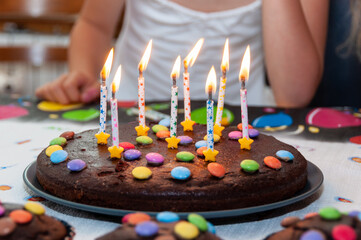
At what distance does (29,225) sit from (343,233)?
333 mm

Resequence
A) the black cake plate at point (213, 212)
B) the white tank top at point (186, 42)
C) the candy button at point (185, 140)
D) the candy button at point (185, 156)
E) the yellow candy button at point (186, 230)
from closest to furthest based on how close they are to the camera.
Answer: the yellow candy button at point (186, 230) < the black cake plate at point (213, 212) < the candy button at point (185, 156) < the candy button at point (185, 140) < the white tank top at point (186, 42)

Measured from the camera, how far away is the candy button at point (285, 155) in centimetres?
71

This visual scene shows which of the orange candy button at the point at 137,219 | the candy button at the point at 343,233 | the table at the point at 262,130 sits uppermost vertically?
the candy button at the point at 343,233

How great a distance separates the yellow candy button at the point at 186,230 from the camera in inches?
17.8

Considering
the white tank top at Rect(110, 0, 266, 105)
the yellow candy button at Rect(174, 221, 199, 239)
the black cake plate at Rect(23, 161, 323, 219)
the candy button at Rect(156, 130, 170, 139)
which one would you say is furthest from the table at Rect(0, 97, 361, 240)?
the white tank top at Rect(110, 0, 266, 105)

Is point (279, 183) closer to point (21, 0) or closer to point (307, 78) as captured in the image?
point (307, 78)

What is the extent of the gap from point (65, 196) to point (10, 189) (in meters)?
0.14

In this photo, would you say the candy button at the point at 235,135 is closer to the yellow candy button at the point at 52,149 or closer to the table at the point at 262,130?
the table at the point at 262,130

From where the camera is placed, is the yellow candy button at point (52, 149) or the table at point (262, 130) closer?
the table at point (262, 130)

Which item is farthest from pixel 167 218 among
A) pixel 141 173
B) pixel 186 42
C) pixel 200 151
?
pixel 186 42

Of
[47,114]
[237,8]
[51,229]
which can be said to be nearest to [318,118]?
[237,8]

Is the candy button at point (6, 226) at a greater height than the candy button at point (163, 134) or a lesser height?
greater

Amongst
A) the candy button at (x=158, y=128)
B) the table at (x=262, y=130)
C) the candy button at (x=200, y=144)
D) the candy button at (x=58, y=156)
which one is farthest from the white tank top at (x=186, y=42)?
the candy button at (x=58, y=156)

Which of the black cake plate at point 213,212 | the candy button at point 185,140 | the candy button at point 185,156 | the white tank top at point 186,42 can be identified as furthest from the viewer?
the white tank top at point 186,42
